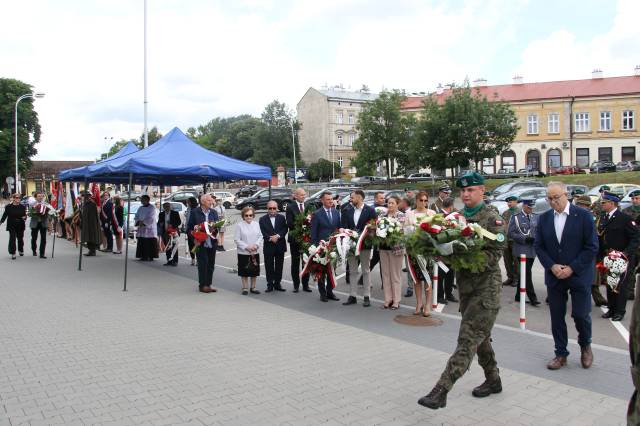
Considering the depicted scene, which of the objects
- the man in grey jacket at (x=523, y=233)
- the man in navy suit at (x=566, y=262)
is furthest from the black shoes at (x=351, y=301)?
the man in navy suit at (x=566, y=262)

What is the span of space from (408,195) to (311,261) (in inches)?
→ 108

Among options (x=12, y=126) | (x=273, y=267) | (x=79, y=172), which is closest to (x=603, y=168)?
(x=273, y=267)

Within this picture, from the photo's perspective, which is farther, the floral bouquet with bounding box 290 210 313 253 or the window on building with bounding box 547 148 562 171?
the window on building with bounding box 547 148 562 171

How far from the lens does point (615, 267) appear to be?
833 centimetres

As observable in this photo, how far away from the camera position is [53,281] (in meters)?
12.6

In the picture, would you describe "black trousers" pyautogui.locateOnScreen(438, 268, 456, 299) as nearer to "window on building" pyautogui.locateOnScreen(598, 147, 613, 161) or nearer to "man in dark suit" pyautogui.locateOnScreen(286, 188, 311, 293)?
"man in dark suit" pyautogui.locateOnScreen(286, 188, 311, 293)

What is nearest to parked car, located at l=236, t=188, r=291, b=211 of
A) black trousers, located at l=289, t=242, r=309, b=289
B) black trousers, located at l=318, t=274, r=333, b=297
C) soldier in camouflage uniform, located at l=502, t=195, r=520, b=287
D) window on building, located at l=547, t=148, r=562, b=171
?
black trousers, located at l=289, t=242, r=309, b=289

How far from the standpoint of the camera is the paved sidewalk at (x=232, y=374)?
16.0 ft

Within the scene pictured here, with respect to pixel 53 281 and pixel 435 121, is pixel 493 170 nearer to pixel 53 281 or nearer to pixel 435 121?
pixel 435 121

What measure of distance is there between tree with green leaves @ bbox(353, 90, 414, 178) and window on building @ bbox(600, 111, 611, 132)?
83.9 ft

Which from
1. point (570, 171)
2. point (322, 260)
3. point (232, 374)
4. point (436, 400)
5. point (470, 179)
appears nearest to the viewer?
point (436, 400)

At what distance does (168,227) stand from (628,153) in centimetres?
6242

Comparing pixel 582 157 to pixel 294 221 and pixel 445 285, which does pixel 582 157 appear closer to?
pixel 445 285

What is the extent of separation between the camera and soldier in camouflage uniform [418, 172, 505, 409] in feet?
15.5
